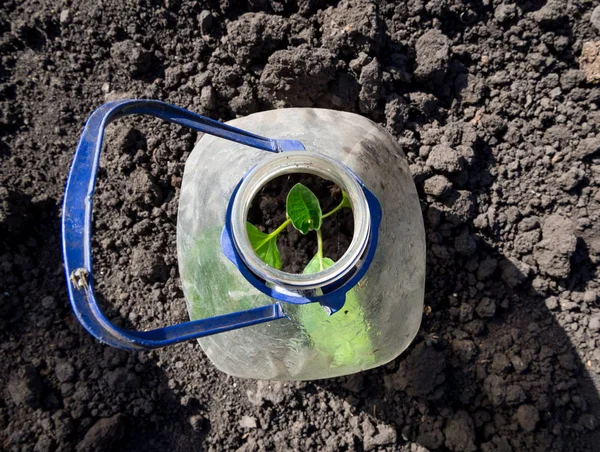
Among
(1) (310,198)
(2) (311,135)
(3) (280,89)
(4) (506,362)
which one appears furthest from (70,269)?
(4) (506,362)

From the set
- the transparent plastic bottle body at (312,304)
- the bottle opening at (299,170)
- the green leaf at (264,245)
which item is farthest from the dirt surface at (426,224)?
the bottle opening at (299,170)

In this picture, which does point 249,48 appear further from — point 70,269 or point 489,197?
point 70,269

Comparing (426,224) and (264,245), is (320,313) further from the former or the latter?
(426,224)

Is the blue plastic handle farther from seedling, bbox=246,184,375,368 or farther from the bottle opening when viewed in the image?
seedling, bbox=246,184,375,368

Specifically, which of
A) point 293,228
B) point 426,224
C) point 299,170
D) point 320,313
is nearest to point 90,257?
point 299,170

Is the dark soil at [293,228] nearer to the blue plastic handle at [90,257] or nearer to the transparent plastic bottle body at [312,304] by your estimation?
the transparent plastic bottle body at [312,304]

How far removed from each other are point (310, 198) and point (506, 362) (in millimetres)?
940

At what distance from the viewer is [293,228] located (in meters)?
1.52

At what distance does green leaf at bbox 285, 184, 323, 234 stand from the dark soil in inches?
9.5

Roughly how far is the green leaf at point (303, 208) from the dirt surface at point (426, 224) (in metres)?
0.60

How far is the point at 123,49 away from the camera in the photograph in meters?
1.70

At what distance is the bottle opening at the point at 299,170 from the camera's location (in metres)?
0.93

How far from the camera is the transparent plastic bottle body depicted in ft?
4.10

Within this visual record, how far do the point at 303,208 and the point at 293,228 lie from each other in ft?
1.10
